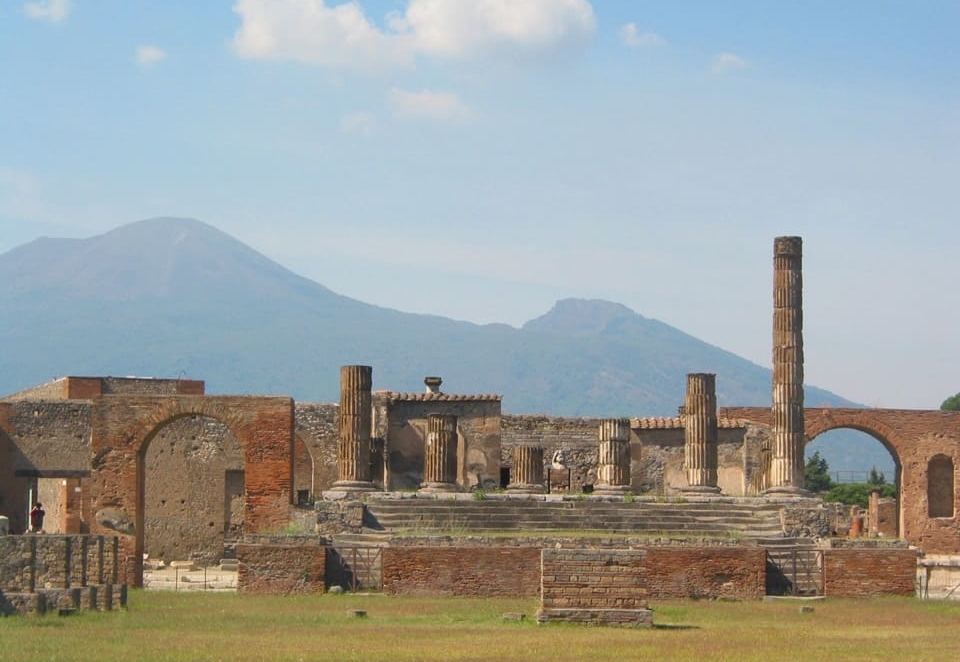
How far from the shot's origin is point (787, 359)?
42.8m

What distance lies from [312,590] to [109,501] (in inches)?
308

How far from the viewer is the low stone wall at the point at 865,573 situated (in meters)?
34.3

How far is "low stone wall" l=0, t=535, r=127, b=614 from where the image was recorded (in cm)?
2600

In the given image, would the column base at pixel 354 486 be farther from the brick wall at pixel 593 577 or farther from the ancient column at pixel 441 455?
the brick wall at pixel 593 577

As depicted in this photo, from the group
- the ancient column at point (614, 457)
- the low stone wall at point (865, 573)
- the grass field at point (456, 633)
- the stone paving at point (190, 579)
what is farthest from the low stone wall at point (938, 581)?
the stone paving at point (190, 579)

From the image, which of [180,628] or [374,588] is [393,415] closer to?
[374,588]

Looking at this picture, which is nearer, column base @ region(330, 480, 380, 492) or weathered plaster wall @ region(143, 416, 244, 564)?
column base @ region(330, 480, 380, 492)

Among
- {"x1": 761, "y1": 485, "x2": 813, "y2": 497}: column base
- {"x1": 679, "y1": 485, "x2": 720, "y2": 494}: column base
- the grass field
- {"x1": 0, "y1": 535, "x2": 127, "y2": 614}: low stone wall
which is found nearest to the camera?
the grass field

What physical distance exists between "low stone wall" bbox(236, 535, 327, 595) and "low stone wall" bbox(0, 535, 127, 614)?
4855mm

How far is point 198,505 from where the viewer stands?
50938mm

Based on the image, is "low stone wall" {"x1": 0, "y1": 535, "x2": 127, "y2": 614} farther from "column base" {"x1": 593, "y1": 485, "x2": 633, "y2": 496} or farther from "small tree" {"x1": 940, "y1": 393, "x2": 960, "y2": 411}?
"small tree" {"x1": 940, "y1": 393, "x2": 960, "y2": 411}

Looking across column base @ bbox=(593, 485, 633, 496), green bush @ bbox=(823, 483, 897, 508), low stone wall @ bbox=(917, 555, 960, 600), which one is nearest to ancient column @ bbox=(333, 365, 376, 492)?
column base @ bbox=(593, 485, 633, 496)

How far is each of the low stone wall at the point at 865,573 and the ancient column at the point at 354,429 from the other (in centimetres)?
1066

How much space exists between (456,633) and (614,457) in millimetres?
18088
